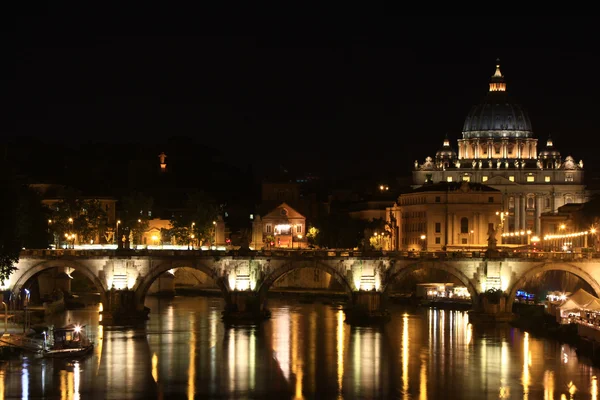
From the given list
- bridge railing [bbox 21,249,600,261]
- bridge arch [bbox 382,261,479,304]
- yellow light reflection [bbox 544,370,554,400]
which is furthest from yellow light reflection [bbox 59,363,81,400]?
bridge arch [bbox 382,261,479,304]

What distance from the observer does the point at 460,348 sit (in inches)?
3231

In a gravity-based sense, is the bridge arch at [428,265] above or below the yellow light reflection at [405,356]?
above

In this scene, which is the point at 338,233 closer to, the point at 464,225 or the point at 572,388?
the point at 464,225

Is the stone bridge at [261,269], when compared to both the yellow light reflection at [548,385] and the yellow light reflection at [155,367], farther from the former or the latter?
the yellow light reflection at [548,385]

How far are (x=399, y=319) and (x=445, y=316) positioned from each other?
4869 millimetres

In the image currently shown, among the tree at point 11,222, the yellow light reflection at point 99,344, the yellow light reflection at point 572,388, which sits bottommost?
the yellow light reflection at point 572,388

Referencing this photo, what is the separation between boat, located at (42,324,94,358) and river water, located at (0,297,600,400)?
0.75 m

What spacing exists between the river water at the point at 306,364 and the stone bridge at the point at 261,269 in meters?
2.07

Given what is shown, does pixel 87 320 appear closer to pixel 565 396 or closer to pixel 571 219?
pixel 565 396

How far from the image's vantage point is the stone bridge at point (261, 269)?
93.4 meters

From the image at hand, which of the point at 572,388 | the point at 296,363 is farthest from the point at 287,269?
the point at 572,388

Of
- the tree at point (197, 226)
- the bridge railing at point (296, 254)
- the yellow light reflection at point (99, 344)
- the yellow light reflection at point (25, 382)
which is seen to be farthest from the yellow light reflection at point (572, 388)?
the tree at point (197, 226)

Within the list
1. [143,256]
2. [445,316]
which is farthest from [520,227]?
[143,256]

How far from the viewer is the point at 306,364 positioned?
76.4m
